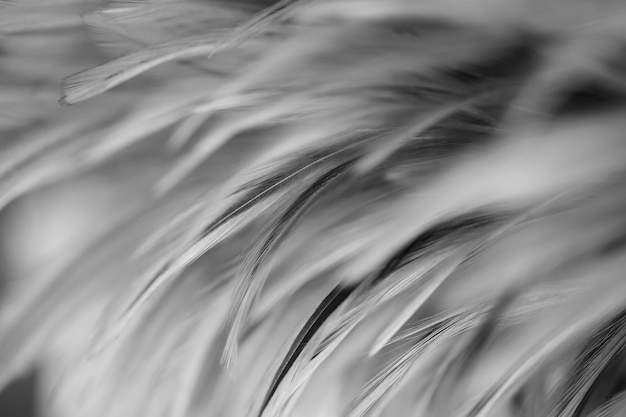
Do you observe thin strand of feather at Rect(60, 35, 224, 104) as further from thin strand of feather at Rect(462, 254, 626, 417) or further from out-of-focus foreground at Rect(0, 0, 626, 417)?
thin strand of feather at Rect(462, 254, 626, 417)

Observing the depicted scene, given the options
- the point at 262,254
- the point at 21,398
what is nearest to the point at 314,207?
the point at 262,254

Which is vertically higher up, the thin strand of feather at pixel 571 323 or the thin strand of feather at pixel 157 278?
the thin strand of feather at pixel 157 278

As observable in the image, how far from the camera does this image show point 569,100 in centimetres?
25

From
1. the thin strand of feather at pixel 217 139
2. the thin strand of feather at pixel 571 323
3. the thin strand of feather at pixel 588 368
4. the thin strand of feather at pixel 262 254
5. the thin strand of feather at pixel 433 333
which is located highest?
the thin strand of feather at pixel 217 139

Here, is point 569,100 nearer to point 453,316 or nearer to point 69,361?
point 453,316

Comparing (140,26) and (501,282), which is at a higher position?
(140,26)

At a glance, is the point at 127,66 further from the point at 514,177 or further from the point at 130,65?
the point at 514,177

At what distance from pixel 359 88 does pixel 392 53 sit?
0.6 inches

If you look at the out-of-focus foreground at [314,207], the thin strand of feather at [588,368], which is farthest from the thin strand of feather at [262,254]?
the thin strand of feather at [588,368]

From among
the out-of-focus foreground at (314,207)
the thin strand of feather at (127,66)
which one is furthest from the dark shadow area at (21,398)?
the thin strand of feather at (127,66)

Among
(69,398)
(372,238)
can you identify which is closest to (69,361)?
(69,398)

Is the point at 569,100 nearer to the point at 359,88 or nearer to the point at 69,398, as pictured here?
the point at 359,88

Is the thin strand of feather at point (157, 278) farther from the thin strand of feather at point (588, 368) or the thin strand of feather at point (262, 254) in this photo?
the thin strand of feather at point (588, 368)

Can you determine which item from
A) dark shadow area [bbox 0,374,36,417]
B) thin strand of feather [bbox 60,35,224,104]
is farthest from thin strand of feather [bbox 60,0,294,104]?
dark shadow area [bbox 0,374,36,417]
